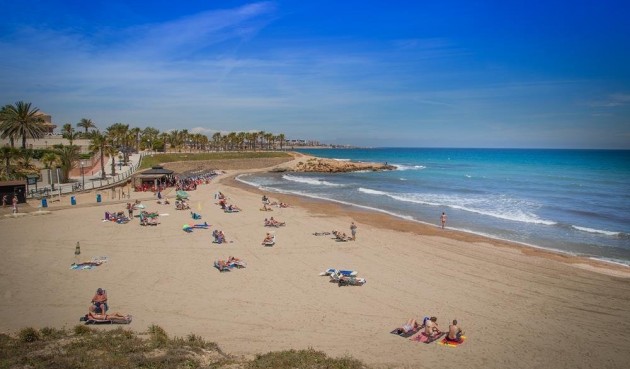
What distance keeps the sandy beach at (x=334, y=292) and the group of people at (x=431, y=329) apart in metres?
0.32

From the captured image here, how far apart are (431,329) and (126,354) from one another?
734 centimetres

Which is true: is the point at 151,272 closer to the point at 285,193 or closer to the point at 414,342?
the point at 414,342

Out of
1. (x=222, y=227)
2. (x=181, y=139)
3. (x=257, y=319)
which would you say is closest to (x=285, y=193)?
(x=222, y=227)

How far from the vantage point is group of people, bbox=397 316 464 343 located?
10.5 metres

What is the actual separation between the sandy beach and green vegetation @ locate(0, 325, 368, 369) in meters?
1.13

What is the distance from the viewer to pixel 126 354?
8.07 meters

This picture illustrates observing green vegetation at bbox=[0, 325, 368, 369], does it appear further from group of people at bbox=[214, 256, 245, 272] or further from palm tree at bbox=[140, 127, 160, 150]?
palm tree at bbox=[140, 127, 160, 150]

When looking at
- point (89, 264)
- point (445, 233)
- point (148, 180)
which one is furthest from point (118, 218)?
point (445, 233)

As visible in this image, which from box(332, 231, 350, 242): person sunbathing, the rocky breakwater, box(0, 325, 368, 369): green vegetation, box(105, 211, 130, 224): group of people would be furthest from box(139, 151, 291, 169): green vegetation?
box(0, 325, 368, 369): green vegetation

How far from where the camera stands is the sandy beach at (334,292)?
1038 centimetres

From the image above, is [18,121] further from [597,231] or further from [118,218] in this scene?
[597,231]

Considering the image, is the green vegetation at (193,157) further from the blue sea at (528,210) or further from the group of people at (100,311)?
the group of people at (100,311)

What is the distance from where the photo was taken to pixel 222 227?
964 inches

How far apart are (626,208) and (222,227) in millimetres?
34895
